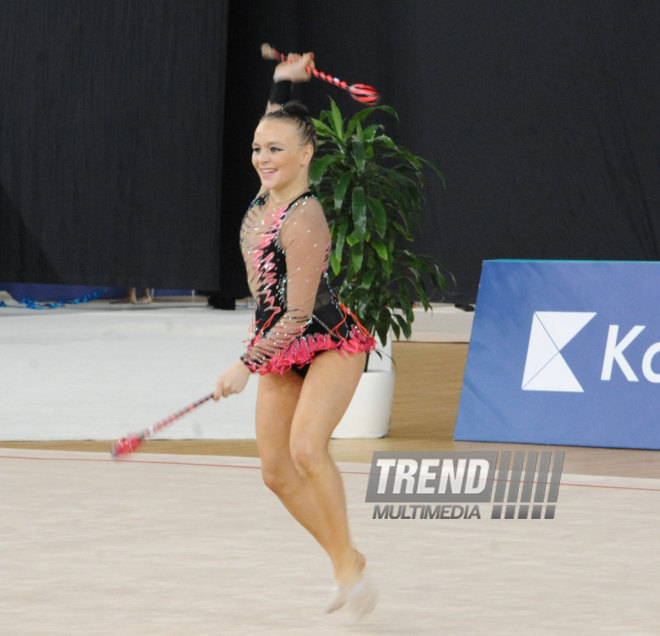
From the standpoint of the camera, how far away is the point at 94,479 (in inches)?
233

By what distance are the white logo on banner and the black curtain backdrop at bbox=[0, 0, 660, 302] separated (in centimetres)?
165

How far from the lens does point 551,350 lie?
7.13m

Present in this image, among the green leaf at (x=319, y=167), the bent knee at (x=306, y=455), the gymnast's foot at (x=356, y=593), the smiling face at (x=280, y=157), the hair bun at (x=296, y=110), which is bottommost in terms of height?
the gymnast's foot at (x=356, y=593)

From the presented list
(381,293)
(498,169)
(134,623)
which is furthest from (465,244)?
(134,623)

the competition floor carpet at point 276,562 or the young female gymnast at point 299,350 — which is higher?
the young female gymnast at point 299,350

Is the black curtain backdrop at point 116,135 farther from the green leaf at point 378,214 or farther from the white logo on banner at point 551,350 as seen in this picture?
the white logo on banner at point 551,350

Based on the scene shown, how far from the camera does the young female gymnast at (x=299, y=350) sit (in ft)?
10.8

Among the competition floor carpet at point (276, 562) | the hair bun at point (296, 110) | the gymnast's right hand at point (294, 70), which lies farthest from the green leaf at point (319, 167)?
the hair bun at point (296, 110)

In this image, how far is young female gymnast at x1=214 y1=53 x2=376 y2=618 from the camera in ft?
10.8

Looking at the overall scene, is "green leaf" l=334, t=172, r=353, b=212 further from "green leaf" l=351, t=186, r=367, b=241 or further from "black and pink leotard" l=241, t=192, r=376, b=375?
"black and pink leotard" l=241, t=192, r=376, b=375

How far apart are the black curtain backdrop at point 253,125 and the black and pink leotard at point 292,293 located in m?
5.00

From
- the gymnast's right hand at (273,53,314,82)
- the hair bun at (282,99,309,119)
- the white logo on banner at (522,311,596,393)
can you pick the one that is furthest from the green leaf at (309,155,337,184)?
the hair bun at (282,99,309,119)

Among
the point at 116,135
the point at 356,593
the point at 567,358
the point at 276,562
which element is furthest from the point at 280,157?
the point at 116,135

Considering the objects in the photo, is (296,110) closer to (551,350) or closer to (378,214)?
(378,214)
